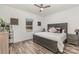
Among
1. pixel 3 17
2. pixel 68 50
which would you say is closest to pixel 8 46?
pixel 3 17

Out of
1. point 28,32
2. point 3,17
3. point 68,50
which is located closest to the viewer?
point 3,17

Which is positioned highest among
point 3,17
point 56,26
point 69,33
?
point 3,17

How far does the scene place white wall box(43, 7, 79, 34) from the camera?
266 cm

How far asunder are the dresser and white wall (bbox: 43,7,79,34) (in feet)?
3.78

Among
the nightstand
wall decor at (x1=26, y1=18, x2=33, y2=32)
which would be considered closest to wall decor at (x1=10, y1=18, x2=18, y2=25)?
wall decor at (x1=26, y1=18, x2=33, y2=32)

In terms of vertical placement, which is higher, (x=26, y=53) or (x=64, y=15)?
(x=64, y=15)

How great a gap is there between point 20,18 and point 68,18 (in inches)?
53.9

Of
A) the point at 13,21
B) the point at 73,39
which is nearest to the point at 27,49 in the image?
the point at 13,21

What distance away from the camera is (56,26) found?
2.93 m

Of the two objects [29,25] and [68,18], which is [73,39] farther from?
[29,25]

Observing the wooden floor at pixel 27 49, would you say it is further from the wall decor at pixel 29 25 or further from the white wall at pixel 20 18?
the wall decor at pixel 29 25
